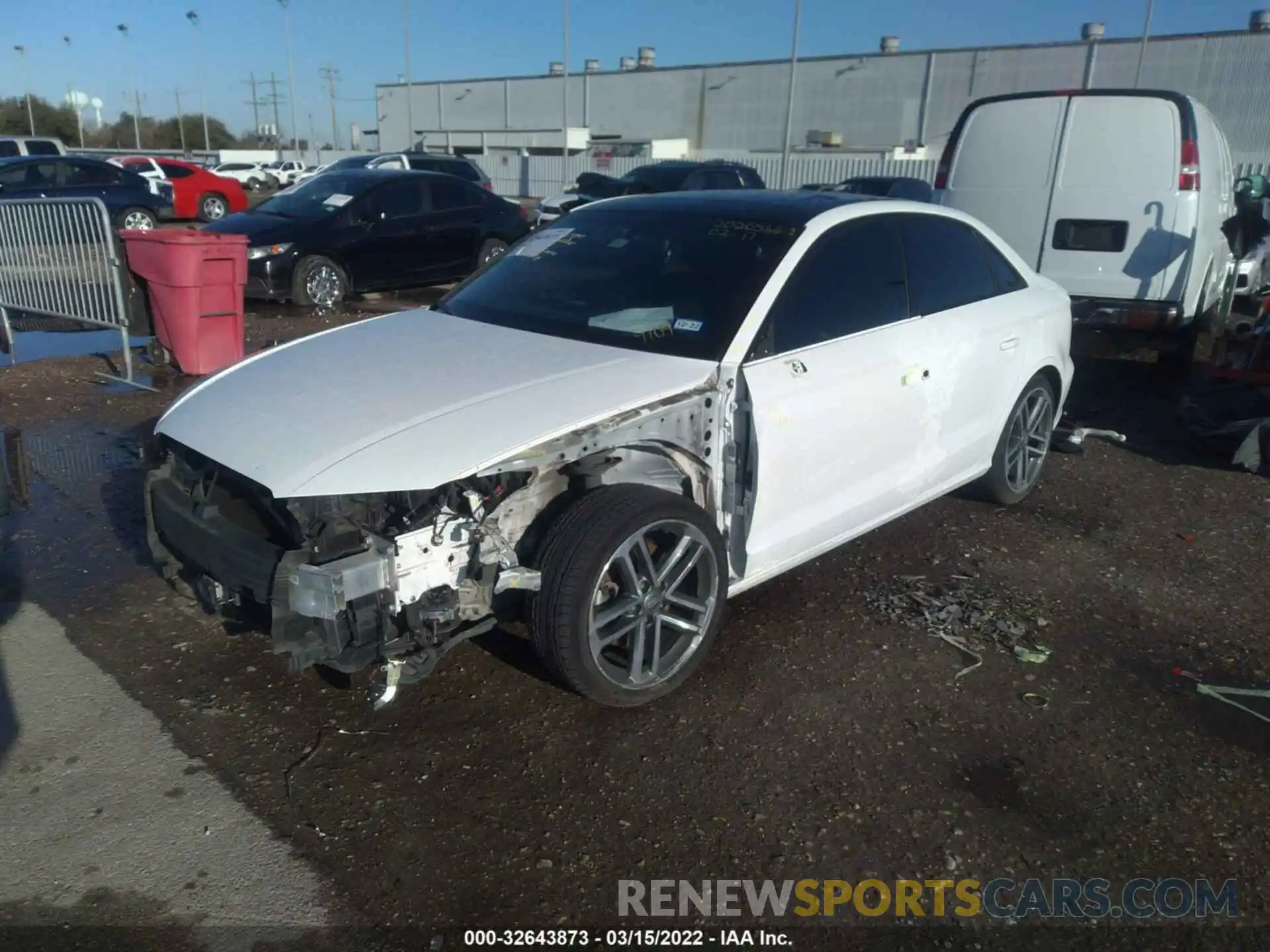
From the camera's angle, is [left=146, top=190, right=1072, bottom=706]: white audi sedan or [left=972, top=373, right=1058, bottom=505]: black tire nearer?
[left=146, top=190, right=1072, bottom=706]: white audi sedan

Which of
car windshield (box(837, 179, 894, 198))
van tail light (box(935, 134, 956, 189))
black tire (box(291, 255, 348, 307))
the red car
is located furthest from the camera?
the red car

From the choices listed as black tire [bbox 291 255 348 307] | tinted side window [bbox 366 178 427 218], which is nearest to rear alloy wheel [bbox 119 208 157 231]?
tinted side window [bbox 366 178 427 218]

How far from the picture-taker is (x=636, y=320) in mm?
3898

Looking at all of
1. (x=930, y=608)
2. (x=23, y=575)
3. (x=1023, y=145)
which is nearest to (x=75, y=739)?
(x=23, y=575)

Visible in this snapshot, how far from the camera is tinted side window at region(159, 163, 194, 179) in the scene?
24.2 m

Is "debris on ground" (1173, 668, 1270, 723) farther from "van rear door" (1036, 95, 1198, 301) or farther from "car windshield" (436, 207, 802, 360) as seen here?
"van rear door" (1036, 95, 1198, 301)

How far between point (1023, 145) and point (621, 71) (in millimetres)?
55954

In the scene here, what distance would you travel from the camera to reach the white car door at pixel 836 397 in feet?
12.1

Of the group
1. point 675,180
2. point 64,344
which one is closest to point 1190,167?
point 64,344

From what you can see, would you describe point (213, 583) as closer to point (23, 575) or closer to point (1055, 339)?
point (23, 575)

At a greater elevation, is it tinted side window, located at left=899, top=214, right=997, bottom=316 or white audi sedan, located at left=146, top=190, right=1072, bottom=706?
tinted side window, located at left=899, top=214, right=997, bottom=316

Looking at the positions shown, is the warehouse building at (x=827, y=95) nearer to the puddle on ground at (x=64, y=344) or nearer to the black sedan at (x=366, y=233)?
the black sedan at (x=366, y=233)

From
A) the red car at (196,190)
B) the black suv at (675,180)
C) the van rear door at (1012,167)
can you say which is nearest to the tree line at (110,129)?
the red car at (196,190)

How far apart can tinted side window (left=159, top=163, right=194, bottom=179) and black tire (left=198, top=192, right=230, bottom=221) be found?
64 centimetres
